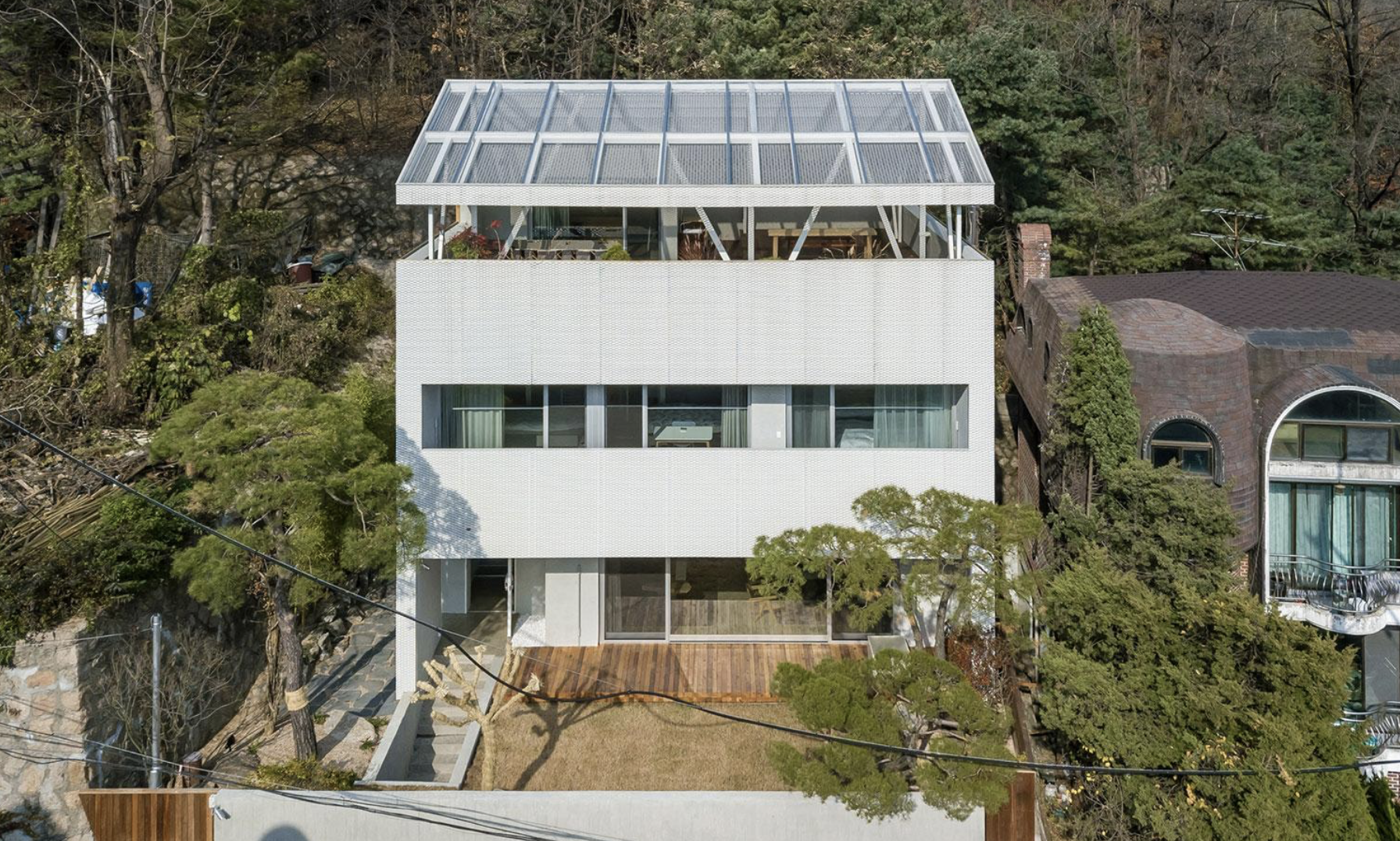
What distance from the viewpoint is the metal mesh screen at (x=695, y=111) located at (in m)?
17.0

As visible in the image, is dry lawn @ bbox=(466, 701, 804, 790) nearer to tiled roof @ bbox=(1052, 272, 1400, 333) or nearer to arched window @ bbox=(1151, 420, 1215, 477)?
arched window @ bbox=(1151, 420, 1215, 477)

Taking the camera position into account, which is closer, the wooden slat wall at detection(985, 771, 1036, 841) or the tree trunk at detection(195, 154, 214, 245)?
the wooden slat wall at detection(985, 771, 1036, 841)

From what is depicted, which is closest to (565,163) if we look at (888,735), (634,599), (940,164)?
(940,164)

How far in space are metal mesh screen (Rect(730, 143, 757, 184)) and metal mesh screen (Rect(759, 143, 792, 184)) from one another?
0.53 feet

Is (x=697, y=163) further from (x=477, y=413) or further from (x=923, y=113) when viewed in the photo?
(x=477, y=413)

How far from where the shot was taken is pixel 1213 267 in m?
24.4

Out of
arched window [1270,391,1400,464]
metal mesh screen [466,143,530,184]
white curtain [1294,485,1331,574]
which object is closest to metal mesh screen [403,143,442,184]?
metal mesh screen [466,143,530,184]

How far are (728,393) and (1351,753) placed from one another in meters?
9.62

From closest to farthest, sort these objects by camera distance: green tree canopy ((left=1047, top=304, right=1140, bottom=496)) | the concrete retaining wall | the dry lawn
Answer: the concrete retaining wall → the dry lawn → green tree canopy ((left=1047, top=304, right=1140, bottom=496))

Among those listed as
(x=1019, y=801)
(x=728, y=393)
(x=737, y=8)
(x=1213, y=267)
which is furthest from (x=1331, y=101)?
(x=1019, y=801)

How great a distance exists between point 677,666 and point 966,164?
9.64 m

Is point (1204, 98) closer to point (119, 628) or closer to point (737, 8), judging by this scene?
point (737, 8)

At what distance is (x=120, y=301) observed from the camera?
59.4 feet

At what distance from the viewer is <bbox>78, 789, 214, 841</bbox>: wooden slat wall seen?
11.6 m
